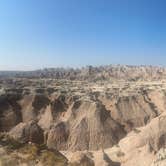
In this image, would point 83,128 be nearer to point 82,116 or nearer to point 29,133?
point 82,116

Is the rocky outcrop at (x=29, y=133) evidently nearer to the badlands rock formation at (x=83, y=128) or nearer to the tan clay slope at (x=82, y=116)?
the badlands rock formation at (x=83, y=128)

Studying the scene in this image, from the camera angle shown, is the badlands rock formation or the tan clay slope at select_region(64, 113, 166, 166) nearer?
the badlands rock formation

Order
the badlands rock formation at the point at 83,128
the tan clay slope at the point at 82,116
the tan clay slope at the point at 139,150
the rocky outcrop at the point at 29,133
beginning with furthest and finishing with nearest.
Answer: the tan clay slope at the point at 82,116 → the rocky outcrop at the point at 29,133 → the tan clay slope at the point at 139,150 → the badlands rock formation at the point at 83,128

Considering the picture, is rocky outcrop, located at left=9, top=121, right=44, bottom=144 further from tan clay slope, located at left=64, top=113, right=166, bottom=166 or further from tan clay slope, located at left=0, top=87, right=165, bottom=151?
tan clay slope, located at left=64, top=113, right=166, bottom=166

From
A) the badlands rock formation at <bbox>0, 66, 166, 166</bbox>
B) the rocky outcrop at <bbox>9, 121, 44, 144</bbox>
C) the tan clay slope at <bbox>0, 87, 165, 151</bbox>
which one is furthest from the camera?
the tan clay slope at <bbox>0, 87, 165, 151</bbox>

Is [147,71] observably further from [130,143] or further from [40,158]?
[40,158]

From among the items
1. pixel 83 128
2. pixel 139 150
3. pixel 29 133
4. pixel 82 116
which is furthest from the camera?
pixel 82 116

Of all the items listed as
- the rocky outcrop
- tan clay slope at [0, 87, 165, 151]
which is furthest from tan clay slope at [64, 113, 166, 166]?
the rocky outcrop

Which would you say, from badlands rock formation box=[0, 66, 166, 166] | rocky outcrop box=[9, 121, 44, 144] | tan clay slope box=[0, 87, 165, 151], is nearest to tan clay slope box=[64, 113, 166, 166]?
badlands rock formation box=[0, 66, 166, 166]

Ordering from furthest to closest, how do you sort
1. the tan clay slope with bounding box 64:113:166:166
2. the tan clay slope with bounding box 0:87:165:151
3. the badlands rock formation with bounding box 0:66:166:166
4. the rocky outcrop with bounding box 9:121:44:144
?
the tan clay slope with bounding box 0:87:165:151, the rocky outcrop with bounding box 9:121:44:144, the tan clay slope with bounding box 64:113:166:166, the badlands rock formation with bounding box 0:66:166:166

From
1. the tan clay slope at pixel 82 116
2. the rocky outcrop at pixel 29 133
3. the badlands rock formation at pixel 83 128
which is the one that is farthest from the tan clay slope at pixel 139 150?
the rocky outcrop at pixel 29 133

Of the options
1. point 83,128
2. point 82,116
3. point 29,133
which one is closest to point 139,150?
point 83,128
